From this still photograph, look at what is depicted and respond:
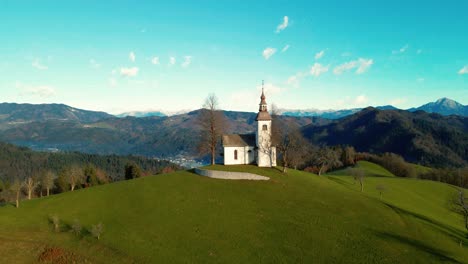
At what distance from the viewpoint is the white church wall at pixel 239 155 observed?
222 ft

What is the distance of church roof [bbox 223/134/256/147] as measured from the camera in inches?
2670

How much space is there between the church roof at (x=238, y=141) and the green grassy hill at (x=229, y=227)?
1106 cm

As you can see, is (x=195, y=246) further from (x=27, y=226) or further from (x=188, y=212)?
(x=27, y=226)

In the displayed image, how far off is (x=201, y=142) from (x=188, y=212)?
2765cm

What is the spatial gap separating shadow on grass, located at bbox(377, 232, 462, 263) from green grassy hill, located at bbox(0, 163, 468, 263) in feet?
0.46

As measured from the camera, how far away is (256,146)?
6794 centimetres

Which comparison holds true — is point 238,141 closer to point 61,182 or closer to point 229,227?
point 229,227

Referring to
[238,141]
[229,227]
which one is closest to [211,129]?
[238,141]

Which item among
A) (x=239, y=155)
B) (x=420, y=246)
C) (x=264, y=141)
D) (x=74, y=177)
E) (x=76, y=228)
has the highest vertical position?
(x=264, y=141)

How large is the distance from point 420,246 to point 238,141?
40094 millimetres

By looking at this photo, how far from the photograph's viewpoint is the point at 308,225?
40.3 meters

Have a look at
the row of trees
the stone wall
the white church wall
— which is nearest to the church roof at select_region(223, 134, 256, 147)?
the white church wall

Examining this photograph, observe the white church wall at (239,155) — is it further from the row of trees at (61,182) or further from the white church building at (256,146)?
the row of trees at (61,182)

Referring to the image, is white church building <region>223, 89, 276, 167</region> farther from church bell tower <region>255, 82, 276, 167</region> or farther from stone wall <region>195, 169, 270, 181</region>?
stone wall <region>195, 169, 270, 181</region>
